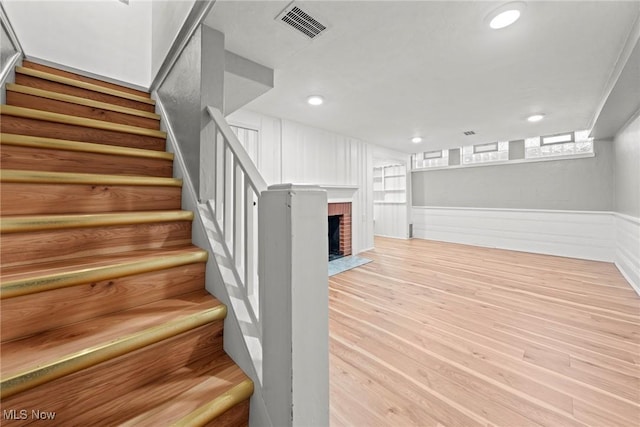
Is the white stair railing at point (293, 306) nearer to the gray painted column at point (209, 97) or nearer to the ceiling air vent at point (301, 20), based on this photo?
the gray painted column at point (209, 97)

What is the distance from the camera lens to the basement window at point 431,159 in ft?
20.4

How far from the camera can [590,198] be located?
4.42 metres

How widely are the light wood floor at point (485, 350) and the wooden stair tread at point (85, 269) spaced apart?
3.65 ft

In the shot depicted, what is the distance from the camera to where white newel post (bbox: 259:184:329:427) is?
2.48 ft

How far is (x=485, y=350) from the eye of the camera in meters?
1.81

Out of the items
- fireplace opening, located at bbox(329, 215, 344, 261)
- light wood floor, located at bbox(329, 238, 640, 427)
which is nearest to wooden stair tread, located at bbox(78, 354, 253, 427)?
light wood floor, located at bbox(329, 238, 640, 427)

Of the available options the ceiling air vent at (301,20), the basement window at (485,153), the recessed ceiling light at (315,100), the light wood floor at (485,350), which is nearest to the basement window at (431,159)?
the basement window at (485,153)

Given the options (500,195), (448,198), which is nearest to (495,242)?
(500,195)

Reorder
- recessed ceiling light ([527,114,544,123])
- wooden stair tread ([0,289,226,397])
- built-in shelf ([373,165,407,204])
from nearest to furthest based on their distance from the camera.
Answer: wooden stair tread ([0,289,226,397]) → recessed ceiling light ([527,114,544,123]) → built-in shelf ([373,165,407,204])

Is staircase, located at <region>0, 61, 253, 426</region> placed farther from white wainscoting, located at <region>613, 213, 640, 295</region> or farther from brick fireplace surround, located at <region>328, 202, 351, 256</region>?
white wainscoting, located at <region>613, 213, 640, 295</region>

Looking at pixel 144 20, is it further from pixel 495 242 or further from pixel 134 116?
pixel 495 242

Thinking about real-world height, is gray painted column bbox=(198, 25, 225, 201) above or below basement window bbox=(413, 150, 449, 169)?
below

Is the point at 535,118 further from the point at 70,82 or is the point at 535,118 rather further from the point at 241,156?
the point at 70,82

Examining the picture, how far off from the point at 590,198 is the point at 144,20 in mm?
7303
